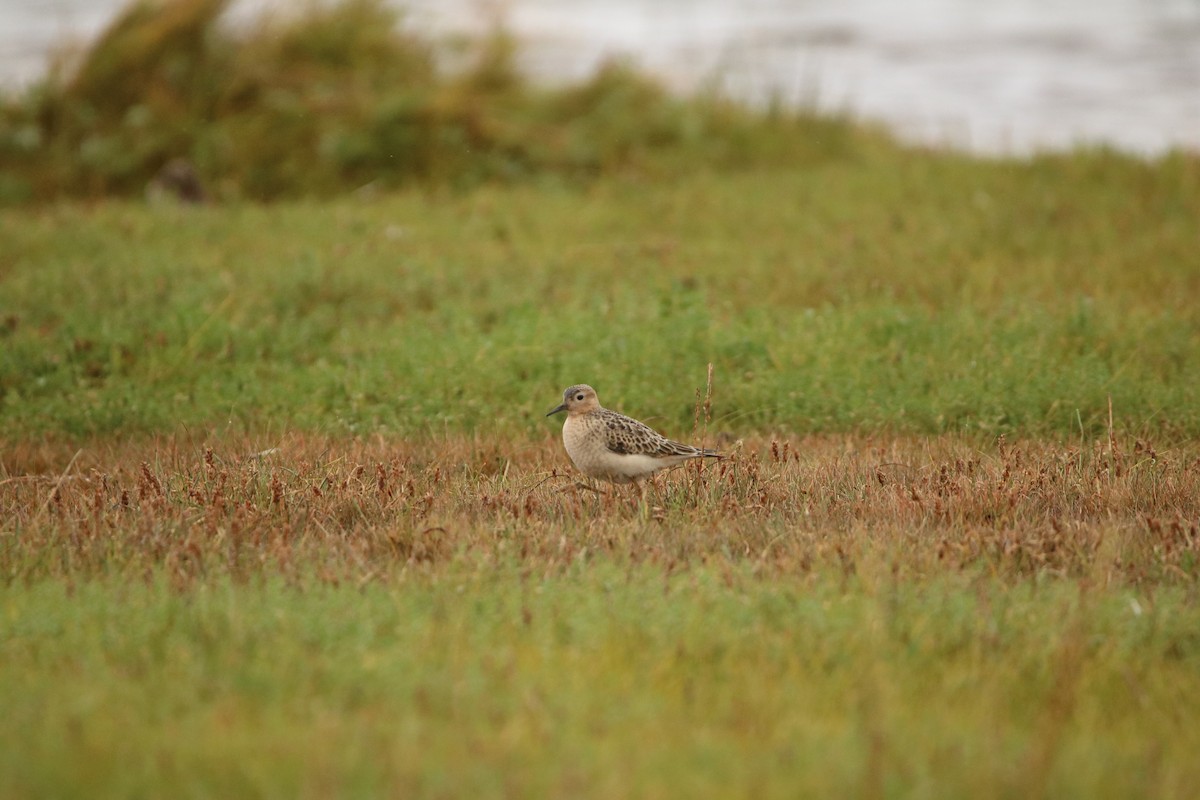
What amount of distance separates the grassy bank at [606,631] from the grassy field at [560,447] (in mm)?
22

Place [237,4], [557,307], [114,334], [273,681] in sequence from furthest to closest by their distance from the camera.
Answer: [237,4], [557,307], [114,334], [273,681]

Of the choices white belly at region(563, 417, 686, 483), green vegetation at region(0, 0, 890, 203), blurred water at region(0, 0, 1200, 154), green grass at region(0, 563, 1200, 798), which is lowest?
green grass at region(0, 563, 1200, 798)

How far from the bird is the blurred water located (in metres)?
11.8

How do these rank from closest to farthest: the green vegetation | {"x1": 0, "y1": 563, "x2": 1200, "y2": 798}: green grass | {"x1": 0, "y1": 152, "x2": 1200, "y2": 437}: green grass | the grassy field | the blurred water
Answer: {"x1": 0, "y1": 563, "x2": 1200, "y2": 798}: green grass → the grassy field → {"x1": 0, "y1": 152, "x2": 1200, "y2": 437}: green grass → the green vegetation → the blurred water

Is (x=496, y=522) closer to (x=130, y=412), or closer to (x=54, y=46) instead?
(x=130, y=412)

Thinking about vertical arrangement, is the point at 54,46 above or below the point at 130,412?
above

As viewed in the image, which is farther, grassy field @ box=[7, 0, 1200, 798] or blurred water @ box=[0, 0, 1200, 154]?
blurred water @ box=[0, 0, 1200, 154]

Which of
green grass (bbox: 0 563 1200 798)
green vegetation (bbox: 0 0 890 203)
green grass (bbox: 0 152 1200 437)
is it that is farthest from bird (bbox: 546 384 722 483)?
green vegetation (bbox: 0 0 890 203)

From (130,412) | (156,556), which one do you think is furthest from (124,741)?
(130,412)

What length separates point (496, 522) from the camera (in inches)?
276

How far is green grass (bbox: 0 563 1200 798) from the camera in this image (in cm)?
448

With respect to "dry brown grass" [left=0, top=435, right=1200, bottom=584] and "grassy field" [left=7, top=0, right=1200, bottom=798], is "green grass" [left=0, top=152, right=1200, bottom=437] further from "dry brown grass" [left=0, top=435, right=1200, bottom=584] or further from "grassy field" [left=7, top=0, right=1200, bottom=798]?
"dry brown grass" [left=0, top=435, right=1200, bottom=584]

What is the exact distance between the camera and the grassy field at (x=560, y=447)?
485 cm

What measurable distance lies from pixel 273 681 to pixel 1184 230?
38.8ft
